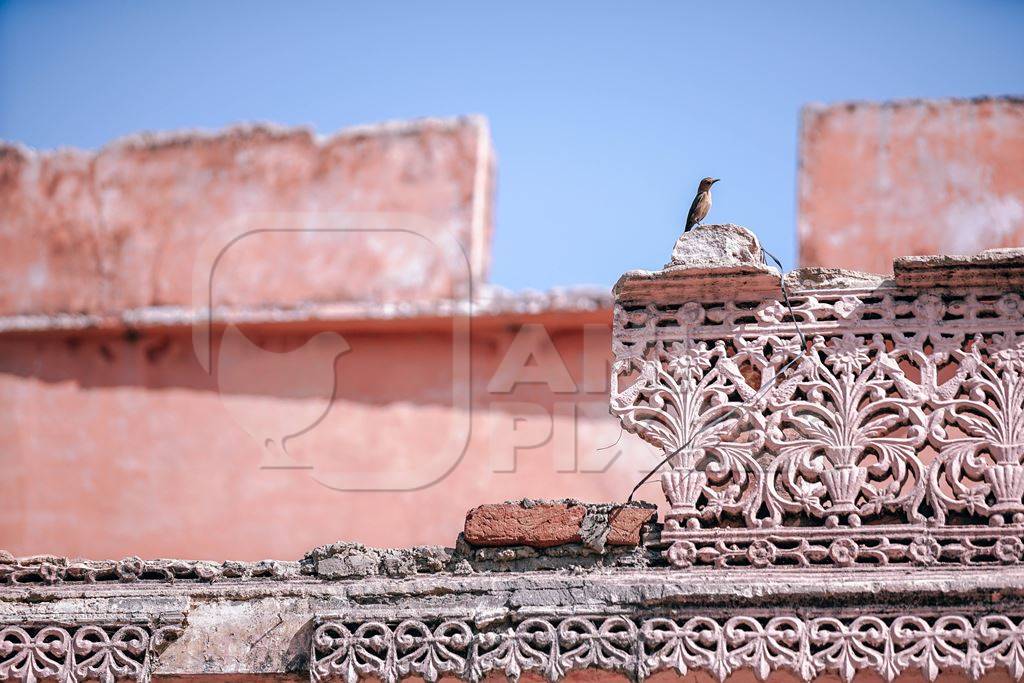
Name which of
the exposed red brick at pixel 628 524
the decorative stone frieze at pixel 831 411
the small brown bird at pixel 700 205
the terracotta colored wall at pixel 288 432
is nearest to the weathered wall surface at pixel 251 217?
the terracotta colored wall at pixel 288 432

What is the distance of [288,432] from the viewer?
10453 millimetres

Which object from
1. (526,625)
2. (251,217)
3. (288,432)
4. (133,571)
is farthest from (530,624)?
(251,217)

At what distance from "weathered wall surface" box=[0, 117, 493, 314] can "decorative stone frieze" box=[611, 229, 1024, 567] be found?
18.7 ft

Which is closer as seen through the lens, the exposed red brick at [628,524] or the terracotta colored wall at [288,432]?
the exposed red brick at [628,524]

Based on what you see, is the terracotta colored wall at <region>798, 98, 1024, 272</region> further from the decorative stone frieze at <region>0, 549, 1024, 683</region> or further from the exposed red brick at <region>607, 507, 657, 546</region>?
the decorative stone frieze at <region>0, 549, 1024, 683</region>

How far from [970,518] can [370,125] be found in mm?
7107

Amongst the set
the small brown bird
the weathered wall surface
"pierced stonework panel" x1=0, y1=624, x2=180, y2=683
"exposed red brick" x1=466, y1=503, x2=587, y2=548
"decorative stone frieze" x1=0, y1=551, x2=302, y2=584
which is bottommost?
"pierced stonework panel" x1=0, y1=624, x2=180, y2=683

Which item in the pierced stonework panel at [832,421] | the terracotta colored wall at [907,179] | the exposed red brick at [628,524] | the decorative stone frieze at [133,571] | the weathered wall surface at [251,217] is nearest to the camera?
the pierced stonework panel at [832,421]

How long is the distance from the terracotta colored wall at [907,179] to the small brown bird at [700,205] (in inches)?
201

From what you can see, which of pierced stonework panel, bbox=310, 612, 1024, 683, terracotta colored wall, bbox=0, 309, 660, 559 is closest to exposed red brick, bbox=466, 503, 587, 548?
pierced stonework panel, bbox=310, 612, 1024, 683

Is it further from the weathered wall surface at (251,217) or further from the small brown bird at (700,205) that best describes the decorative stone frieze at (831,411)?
the weathered wall surface at (251,217)

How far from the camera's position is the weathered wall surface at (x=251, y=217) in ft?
35.1

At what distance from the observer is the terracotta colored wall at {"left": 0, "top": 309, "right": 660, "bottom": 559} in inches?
394

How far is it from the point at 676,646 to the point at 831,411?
0.77m
